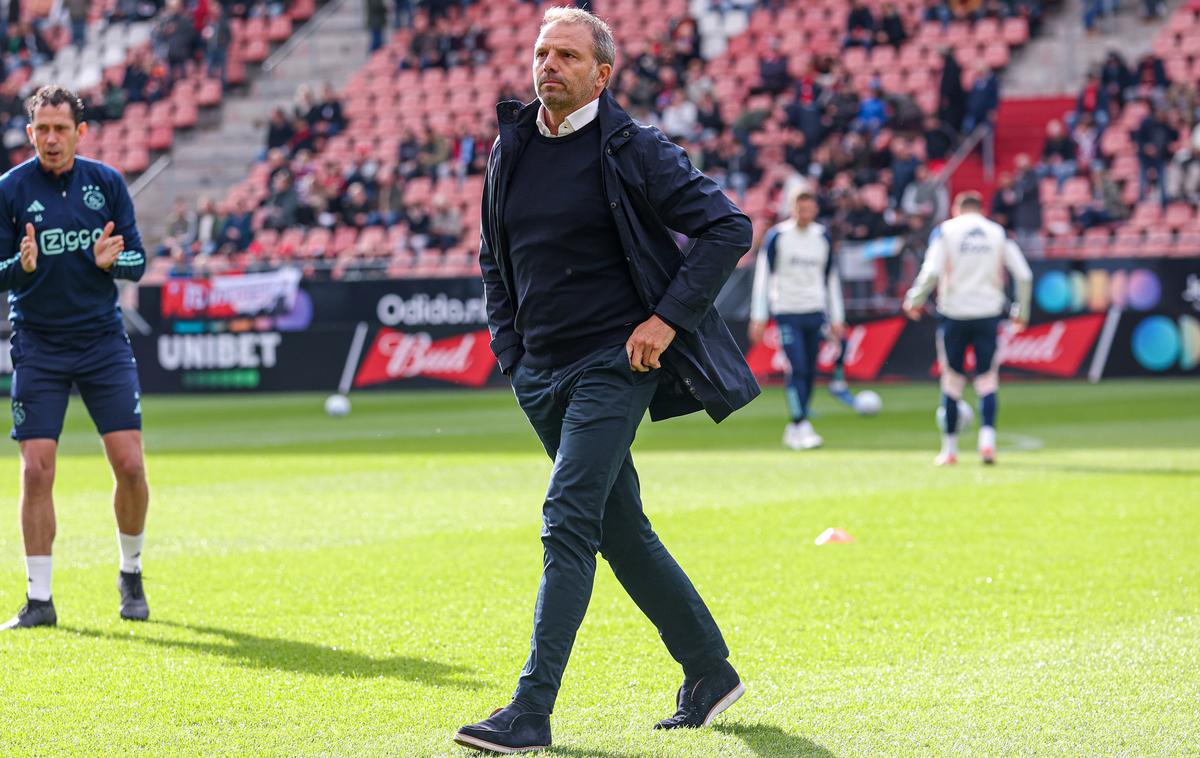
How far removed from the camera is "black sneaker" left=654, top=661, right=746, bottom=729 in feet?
16.6

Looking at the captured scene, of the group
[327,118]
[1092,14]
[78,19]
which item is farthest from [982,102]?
[78,19]

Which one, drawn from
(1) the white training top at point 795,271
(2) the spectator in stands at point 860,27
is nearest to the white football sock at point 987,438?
(1) the white training top at point 795,271

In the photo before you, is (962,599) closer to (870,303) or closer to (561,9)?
(561,9)

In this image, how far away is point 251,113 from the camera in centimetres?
3638

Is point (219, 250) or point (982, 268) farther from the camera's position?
point (219, 250)

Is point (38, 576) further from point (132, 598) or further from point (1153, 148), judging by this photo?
point (1153, 148)

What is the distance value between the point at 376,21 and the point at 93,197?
30.0m

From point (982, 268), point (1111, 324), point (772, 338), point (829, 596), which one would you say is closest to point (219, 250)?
point (772, 338)

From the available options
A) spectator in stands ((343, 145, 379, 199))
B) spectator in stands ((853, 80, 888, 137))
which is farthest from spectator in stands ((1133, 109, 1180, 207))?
spectator in stands ((343, 145, 379, 199))

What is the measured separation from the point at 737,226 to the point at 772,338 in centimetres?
1907

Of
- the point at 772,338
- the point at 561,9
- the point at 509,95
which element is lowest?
the point at 772,338

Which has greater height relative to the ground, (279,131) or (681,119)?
(681,119)

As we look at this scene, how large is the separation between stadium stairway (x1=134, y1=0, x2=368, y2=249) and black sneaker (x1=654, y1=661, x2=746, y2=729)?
30.7 m

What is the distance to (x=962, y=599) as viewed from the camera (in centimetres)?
744
